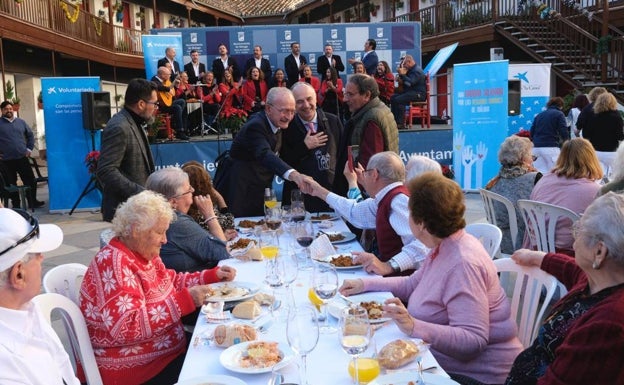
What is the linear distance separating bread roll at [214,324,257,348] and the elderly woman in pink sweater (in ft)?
1.66

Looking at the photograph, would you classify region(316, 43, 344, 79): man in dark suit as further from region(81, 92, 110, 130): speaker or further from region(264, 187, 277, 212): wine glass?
region(264, 187, 277, 212): wine glass

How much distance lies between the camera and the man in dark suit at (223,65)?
12.1 m

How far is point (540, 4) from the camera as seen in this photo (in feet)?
51.9

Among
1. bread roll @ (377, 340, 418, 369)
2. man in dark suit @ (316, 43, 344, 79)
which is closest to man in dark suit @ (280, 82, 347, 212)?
bread roll @ (377, 340, 418, 369)

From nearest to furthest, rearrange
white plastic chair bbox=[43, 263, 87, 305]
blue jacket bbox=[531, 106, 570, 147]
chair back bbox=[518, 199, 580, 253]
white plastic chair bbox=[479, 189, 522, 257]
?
white plastic chair bbox=[43, 263, 87, 305]
chair back bbox=[518, 199, 580, 253]
white plastic chair bbox=[479, 189, 522, 257]
blue jacket bbox=[531, 106, 570, 147]

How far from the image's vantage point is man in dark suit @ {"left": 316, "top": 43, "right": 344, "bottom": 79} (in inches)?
480

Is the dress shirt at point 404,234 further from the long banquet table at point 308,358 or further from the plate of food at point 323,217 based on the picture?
the plate of food at point 323,217

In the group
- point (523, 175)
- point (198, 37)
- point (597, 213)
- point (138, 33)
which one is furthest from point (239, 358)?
point (138, 33)

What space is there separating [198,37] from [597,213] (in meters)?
12.0

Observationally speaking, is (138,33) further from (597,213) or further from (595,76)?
(597,213)

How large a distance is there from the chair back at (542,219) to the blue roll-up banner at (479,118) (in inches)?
203

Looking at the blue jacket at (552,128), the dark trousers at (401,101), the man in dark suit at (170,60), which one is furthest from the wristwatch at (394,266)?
the man in dark suit at (170,60)

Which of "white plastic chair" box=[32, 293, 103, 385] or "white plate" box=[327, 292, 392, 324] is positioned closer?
"white plate" box=[327, 292, 392, 324]

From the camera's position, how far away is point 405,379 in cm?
160
